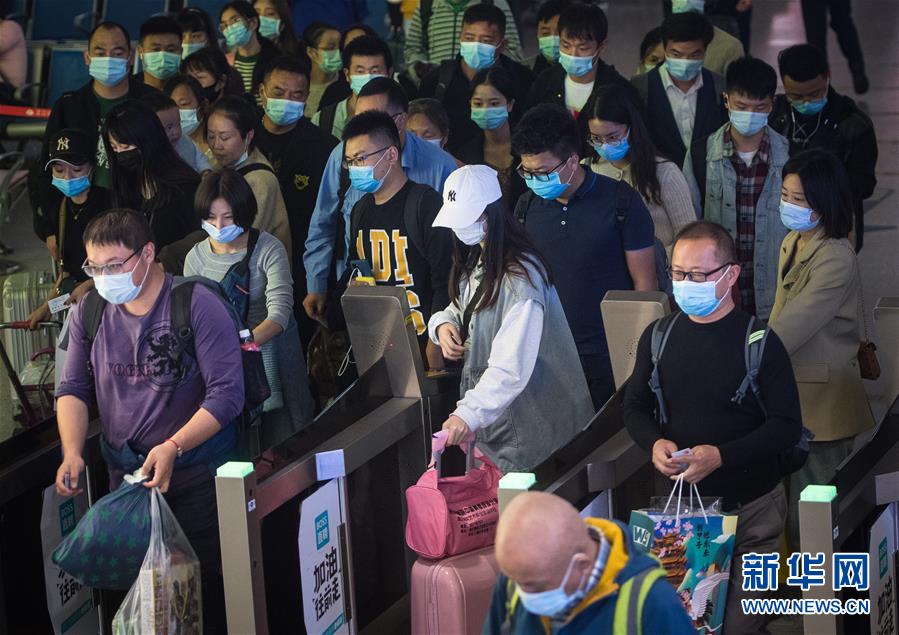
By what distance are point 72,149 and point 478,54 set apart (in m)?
2.57

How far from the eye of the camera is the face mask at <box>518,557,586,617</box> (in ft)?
9.62

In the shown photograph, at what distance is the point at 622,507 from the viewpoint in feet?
15.6

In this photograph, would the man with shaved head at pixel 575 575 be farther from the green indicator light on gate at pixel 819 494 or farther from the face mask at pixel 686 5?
the face mask at pixel 686 5

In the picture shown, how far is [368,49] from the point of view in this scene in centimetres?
816

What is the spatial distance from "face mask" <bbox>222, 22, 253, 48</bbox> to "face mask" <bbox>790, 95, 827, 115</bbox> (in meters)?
3.74

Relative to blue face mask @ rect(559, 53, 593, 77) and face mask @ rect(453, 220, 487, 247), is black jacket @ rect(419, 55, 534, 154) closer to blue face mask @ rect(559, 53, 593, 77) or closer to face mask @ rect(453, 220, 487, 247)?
blue face mask @ rect(559, 53, 593, 77)

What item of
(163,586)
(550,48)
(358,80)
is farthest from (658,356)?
(550,48)

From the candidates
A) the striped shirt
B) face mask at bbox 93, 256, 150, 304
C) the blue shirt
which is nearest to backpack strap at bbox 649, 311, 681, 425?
face mask at bbox 93, 256, 150, 304

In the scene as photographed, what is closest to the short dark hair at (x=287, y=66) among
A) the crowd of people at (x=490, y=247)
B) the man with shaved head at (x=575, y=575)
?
the crowd of people at (x=490, y=247)

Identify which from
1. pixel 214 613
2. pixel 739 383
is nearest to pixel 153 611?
pixel 214 613

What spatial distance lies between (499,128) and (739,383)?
12.0ft

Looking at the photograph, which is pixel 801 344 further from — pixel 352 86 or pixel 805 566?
pixel 352 86

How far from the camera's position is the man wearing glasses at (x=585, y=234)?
536 centimetres

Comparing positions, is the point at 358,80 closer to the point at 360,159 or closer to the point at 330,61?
the point at 330,61
